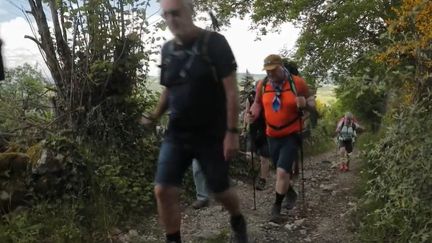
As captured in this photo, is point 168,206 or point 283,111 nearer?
point 168,206

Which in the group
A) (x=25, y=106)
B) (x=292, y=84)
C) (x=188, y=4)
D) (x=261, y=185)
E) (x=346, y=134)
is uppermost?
(x=188, y=4)

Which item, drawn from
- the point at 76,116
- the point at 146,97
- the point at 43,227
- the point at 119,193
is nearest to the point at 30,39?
the point at 76,116

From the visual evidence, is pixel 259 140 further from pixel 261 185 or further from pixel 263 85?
pixel 263 85

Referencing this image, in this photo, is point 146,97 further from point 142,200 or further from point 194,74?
point 194,74

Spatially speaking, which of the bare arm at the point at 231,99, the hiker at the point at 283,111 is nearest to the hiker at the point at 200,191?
the hiker at the point at 283,111

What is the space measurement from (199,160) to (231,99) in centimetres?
55

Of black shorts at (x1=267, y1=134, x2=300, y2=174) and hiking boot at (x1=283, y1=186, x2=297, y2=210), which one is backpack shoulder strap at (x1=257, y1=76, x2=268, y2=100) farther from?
hiking boot at (x1=283, y1=186, x2=297, y2=210)

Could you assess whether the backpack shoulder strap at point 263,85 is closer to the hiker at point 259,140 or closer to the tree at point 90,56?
the hiker at point 259,140

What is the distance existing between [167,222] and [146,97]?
438cm

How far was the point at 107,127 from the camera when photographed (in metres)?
7.39

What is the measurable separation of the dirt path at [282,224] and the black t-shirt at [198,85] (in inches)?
79.6

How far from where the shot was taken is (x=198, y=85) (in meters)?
3.71

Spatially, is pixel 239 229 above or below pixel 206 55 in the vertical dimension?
below

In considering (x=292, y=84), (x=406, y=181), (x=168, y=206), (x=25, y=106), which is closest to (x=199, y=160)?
(x=168, y=206)
